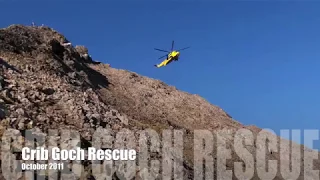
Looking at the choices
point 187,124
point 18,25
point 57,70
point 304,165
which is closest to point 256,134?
point 304,165

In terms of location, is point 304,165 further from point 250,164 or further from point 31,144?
point 31,144

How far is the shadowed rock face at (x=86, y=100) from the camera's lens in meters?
19.2

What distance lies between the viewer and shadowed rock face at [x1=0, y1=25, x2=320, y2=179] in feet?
62.8

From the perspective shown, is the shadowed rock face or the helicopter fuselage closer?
the shadowed rock face

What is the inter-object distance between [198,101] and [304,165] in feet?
32.8

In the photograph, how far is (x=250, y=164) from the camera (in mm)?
28922

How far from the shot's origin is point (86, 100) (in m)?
24.1

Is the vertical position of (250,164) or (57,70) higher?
(57,70)

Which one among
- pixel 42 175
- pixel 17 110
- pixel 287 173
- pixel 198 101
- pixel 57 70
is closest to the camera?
pixel 42 175

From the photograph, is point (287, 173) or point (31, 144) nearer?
point (31, 144)

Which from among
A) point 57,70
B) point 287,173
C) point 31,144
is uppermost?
point 57,70

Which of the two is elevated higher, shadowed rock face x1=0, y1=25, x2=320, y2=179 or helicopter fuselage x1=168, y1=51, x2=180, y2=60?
helicopter fuselage x1=168, y1=51, x2=180, y2=60

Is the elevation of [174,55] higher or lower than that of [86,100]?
higher

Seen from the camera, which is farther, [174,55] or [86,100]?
[174,55]
